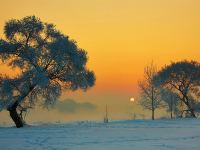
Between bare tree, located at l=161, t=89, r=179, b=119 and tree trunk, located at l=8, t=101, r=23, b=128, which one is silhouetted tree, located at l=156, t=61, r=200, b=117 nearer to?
bare tree, located at l=161, t=89, r=179, b=119

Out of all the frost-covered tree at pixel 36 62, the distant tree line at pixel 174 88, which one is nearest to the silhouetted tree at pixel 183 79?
the distant tree line at pixel 174 88

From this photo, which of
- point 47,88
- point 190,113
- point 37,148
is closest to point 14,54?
point 47,88

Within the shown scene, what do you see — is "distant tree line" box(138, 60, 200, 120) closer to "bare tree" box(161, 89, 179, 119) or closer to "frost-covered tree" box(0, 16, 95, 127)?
"bare tree" box(161, 89, 179, 119)

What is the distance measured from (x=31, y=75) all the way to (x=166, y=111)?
40.1 m

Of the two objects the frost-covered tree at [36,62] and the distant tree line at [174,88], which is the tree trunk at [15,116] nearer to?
the frost-covered tree at [36,62]

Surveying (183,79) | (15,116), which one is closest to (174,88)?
(183,79)

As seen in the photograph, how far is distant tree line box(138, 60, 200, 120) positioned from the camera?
7388cm

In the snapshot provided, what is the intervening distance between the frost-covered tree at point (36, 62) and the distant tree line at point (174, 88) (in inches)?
1189

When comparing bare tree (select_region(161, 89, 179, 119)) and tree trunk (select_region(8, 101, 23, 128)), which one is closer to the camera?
tree trunk (select_region(8, 101, 23, 128))

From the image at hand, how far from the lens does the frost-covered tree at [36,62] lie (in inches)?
1805

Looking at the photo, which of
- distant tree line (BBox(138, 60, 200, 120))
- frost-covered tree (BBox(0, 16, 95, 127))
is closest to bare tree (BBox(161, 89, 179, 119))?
distant tree line (BBox(138, 60, 200, 120))

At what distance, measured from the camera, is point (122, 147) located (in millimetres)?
23203

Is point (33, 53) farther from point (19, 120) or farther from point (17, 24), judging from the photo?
point (19, 120)

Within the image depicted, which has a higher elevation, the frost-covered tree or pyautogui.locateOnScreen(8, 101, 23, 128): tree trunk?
the frost-covered tree
